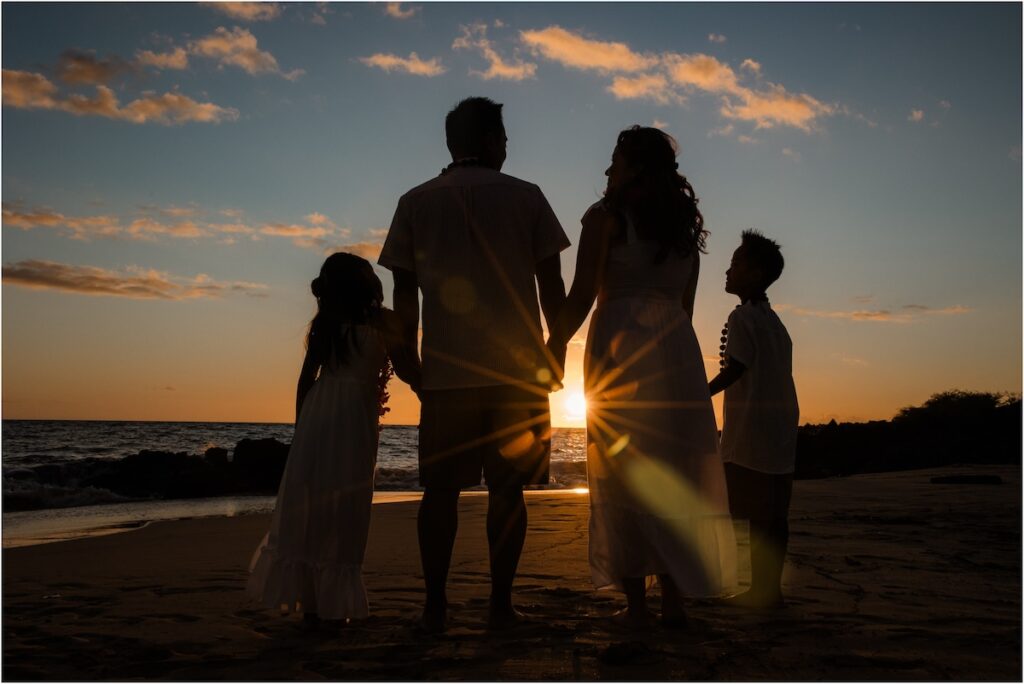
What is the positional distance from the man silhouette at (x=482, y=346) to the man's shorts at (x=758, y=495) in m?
1.09

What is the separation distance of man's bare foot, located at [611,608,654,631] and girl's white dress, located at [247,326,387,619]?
1138 millimetres

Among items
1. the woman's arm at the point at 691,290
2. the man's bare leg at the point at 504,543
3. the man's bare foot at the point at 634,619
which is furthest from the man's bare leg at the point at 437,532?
the woman's arm at the point at 691,290

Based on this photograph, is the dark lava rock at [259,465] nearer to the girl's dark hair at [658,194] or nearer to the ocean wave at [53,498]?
the ocean wave at [53,498]

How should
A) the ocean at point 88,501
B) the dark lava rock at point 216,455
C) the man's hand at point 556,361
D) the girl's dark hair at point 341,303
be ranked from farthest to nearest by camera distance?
the dark lava rock at point 216,455 → the ocean at point 88,501 → the girl's dark hair at point 341,303 → the man's hand at point 556,361

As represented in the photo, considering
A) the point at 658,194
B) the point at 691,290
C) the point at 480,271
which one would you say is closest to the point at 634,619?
the point at 691,290

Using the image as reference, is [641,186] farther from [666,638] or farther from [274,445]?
[274,445]

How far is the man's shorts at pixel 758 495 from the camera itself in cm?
415

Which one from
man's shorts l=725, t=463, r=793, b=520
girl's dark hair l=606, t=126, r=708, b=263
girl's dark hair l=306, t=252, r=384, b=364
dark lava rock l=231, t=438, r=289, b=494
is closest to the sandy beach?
man's shorts l=725, t=463, r=793, b=520

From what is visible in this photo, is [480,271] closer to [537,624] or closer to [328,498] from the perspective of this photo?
[328,498]

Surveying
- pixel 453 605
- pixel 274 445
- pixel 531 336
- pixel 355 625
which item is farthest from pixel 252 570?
pixel 274 445

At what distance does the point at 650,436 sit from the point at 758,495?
864 mm

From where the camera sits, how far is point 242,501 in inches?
576

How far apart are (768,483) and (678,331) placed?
1.01 meters

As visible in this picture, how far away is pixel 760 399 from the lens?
4.24 m
